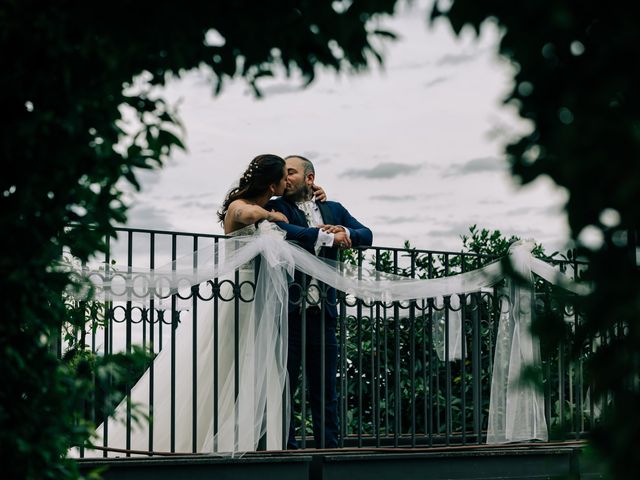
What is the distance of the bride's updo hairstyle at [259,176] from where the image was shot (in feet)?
22.7

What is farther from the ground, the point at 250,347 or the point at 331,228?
the point at 331,228

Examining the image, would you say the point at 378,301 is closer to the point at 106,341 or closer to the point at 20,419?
the point at 106,341

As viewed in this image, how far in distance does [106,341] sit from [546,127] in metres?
4.37

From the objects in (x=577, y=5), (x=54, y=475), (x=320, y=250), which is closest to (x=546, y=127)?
(x=577, y=5)

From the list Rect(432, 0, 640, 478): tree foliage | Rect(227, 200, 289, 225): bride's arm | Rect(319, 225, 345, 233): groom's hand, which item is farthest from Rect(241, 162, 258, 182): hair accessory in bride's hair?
Rect(432, 0, 640, 478): tree foliage

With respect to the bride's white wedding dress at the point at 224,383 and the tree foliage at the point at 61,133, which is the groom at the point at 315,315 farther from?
the tree foliage at the point at 61,133

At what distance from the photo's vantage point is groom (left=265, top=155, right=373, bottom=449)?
6.86 meters

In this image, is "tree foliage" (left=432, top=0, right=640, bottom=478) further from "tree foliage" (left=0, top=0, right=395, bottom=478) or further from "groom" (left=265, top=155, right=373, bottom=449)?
"groom" (left=265, top=155, right=373, bottom=449)

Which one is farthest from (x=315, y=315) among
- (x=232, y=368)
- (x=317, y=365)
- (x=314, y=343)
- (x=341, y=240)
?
(x=232, y=368)

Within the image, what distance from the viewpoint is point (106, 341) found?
6.23 meters

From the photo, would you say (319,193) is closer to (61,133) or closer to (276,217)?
(276,217)

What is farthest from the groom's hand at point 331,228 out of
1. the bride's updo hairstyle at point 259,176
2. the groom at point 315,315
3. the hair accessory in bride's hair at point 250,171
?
the hair accessory in bride's hair at point 250,171

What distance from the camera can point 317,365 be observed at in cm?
696

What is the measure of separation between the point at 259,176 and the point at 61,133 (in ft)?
12.3
